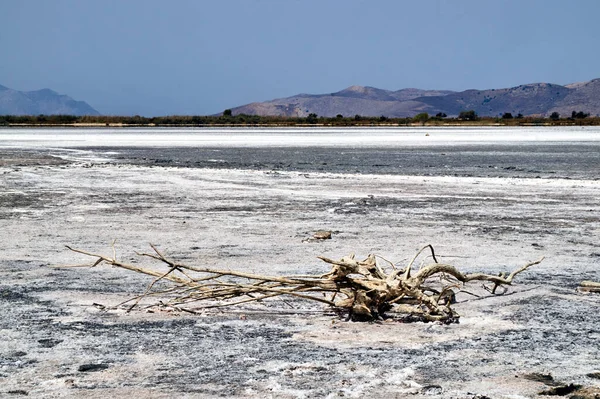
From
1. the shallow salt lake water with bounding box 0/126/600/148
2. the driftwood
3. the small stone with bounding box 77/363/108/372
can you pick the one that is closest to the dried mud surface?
the small stone with bounding box 77/363/108/372

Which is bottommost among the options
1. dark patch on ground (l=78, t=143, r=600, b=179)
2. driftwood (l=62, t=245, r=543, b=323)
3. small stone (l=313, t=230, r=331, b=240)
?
dark patch on ground (l=78, t=143, r=600, b=179)

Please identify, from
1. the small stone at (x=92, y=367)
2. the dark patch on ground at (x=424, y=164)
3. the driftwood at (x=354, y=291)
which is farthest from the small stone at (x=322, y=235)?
the dark patch on ground at (x=424, y=164)

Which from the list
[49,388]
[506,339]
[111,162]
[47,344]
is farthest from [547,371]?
[111,162]

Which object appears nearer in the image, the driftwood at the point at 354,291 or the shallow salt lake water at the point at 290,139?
the driftwood at the point at 354,291

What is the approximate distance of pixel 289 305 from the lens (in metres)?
6.06

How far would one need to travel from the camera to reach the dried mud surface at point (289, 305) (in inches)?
171

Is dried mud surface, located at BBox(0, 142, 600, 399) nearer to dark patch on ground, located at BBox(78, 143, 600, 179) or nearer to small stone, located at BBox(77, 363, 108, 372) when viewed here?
small stone, located at BBox(77, 363, 108, 372)

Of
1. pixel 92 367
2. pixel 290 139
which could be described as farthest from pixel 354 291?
pixel 290 139

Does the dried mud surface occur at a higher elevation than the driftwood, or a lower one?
lower

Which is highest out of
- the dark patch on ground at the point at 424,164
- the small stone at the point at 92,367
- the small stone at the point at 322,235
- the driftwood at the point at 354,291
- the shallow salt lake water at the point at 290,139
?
the driftwood at the point at 354,291

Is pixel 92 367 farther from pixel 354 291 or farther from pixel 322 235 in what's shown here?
pixel 322 235

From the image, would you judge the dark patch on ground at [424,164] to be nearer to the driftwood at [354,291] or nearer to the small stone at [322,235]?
the small stone at [322,235]

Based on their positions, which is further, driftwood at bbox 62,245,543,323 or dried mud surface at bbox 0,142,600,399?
driftwood at bbox 62,245,543,323

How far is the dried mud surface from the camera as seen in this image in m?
4.33
